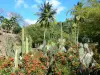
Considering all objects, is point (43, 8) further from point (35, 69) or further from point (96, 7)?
point (96, 7)

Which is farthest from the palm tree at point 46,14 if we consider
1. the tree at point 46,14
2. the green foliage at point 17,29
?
the green foliage at point 17,29

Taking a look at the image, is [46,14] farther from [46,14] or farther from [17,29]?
[17,29]

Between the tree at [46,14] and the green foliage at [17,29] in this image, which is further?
the green foliage at [17,29]

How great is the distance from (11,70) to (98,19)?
274 inches

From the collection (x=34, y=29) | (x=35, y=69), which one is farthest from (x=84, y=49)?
(x=34, y=29)

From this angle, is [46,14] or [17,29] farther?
[17,29]

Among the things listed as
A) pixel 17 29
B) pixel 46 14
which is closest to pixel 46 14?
pixel 46 14

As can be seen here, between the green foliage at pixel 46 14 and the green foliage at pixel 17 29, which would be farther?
the green foliage at pixel 17 29

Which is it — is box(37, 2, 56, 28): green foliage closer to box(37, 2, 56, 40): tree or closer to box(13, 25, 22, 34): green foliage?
box(37, 2, 56, 40): tree

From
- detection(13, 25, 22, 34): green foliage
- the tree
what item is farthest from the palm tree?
detection(13, 25, 22, 34): green foliage

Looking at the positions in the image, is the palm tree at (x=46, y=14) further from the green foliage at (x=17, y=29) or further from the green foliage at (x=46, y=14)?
the green foliage at (x=17, y=29)

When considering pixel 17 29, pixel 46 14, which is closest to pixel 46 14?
pixel 46 14

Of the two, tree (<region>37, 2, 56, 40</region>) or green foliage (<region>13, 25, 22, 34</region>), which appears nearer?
tree (<region>37, 2, 56, 40</region>)

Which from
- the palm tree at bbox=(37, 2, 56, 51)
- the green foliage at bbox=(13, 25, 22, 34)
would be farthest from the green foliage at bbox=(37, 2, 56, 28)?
the green foliage at bbox=(13, 25, 22, 34)
